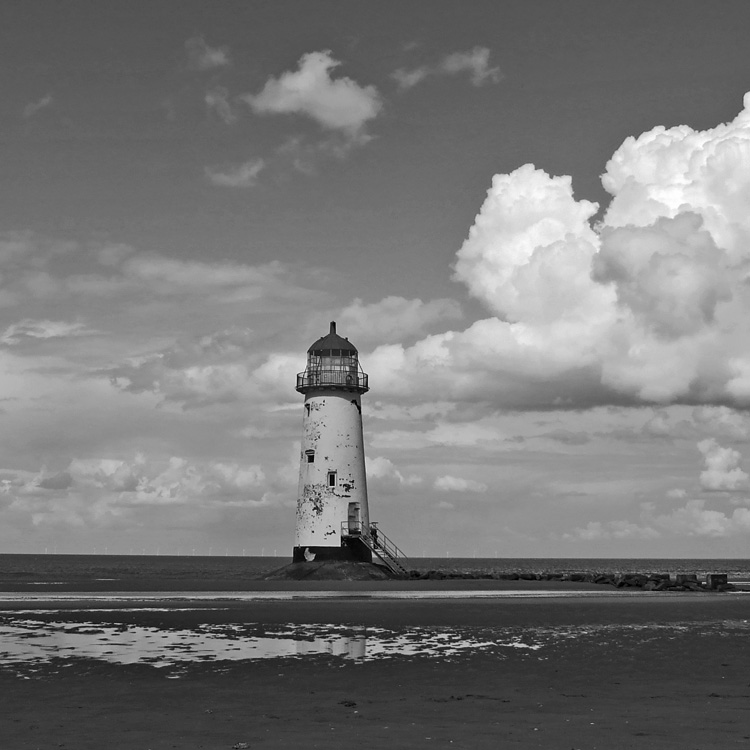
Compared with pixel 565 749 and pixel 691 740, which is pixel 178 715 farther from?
pixel 691 740

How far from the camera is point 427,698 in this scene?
15.8m

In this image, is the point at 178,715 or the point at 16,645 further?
the point at 16,645

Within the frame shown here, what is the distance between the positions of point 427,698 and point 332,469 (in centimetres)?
4056

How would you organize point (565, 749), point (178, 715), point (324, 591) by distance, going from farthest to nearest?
point (324, 591)
point (178, 715)
point (565, 749)

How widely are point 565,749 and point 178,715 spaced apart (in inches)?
214

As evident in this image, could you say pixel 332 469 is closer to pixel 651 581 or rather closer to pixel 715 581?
pixel 651 581

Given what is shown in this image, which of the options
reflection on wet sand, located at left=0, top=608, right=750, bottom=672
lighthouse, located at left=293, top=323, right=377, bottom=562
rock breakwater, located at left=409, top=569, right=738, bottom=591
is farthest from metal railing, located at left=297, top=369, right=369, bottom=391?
reflection on wet sand, located at left=0, top=608, right=750, bottom=672

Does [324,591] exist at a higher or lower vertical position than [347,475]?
lower

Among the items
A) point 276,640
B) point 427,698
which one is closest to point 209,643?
point 276,640

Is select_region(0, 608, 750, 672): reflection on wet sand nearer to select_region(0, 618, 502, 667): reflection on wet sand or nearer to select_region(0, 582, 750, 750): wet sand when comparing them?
select_region(0, 618, 502, 667): reflection on wet sand

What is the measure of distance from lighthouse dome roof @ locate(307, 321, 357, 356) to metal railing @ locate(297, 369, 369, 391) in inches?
52.8

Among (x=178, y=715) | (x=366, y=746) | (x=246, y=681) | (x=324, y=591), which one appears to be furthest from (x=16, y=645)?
(x=324, y=591)

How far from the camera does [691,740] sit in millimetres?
12547

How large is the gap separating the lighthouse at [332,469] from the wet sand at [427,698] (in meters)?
29.1
